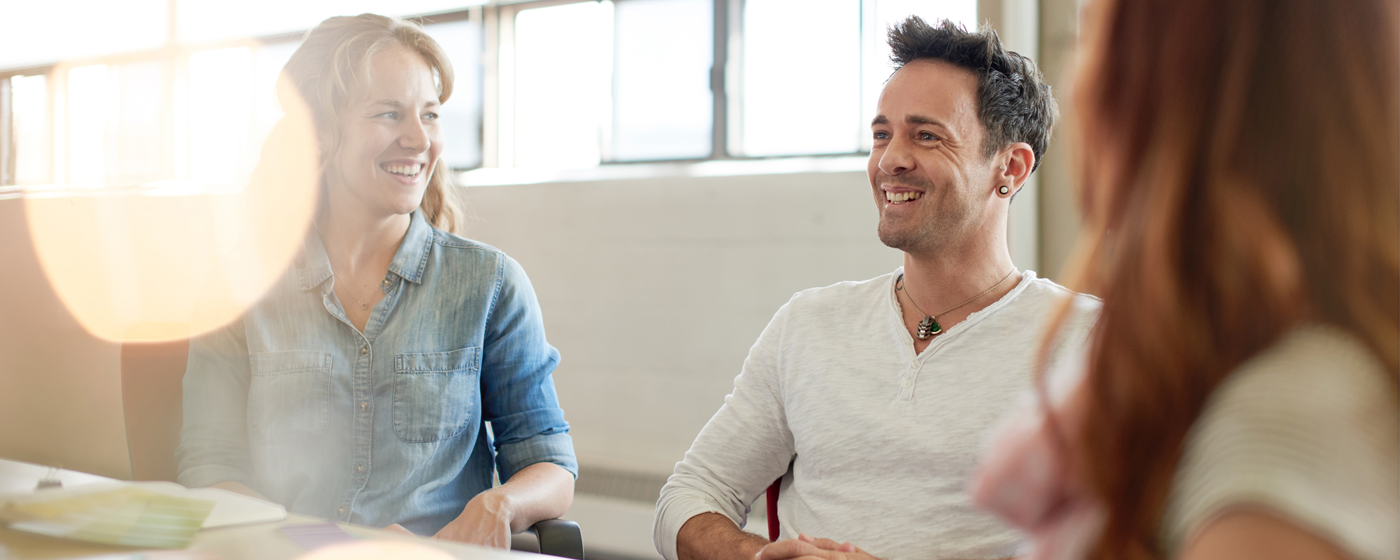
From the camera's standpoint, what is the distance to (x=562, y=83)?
13.1ft

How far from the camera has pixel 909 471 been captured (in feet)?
4.57

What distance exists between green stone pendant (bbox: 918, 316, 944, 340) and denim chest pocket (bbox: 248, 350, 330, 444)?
1.03 m

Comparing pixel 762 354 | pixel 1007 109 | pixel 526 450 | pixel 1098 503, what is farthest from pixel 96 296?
pixel 1098 503

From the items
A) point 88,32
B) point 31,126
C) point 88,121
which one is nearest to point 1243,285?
point 88,32

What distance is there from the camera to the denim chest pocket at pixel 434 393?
1.59 metres

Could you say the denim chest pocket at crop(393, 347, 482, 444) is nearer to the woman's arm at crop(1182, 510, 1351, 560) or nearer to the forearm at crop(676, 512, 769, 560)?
the forearm at crop(676, 512, 769, 560)

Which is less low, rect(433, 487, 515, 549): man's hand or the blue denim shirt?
the blue denim shirt

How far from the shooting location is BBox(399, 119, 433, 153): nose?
5.57ft

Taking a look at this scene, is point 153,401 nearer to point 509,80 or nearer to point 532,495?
point 532,495

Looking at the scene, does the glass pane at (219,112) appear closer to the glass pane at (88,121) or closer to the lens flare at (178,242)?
the lens flare at (178,242)

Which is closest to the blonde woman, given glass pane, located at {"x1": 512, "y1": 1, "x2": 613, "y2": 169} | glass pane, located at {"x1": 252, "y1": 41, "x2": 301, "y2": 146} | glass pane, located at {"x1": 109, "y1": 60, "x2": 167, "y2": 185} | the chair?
the chair

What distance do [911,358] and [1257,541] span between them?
3.45 feet

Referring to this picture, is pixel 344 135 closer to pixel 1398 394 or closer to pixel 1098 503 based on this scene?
pixel 1098 503

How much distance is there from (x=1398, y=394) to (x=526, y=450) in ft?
4.65
